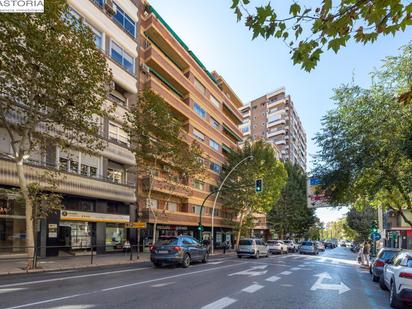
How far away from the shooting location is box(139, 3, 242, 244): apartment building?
37031 millimetres

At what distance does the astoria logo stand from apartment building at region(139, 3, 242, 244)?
16.8m

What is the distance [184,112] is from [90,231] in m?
19.2

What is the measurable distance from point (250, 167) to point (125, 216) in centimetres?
1967

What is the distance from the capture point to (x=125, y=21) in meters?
31.7

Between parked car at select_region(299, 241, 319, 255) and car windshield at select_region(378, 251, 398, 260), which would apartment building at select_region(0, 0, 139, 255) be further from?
parked car at select_region(299, 241, 319, 255)

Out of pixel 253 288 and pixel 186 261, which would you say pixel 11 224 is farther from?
pixel 253 288

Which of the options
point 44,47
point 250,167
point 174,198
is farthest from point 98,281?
point 250,167

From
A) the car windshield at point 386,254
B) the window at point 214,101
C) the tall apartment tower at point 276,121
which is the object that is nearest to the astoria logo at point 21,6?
the car windshield at point 386,254

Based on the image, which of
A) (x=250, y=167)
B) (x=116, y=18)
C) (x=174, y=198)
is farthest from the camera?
(x=250, y=167)

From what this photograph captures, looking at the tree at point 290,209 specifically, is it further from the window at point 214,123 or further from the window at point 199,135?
the window at point 199,135

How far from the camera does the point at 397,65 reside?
1866 cm

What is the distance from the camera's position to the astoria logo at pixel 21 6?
14797 mm

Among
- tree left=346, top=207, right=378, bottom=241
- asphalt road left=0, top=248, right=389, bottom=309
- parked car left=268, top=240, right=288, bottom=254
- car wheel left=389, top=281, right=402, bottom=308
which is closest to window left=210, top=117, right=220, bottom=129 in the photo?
parked car left=268, top=240, right=288, bottom=254

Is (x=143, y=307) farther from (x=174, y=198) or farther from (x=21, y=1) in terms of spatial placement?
(x=174, y=198)
